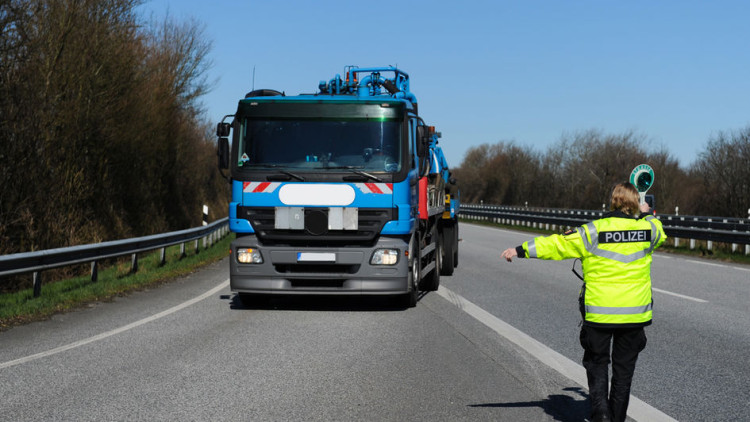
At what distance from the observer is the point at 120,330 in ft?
27.8

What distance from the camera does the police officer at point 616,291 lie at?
453cm

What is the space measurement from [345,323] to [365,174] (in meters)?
1.87

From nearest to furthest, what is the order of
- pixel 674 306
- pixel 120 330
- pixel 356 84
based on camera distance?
pixel 120 330 → pixel 674 306 → pixel 356 84

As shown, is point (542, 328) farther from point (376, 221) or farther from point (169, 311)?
point (169, 311)

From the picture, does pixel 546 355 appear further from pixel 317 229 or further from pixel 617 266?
pixel 317 229

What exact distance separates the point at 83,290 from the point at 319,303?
12.3ft

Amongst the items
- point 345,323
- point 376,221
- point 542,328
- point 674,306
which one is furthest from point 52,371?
point 674,306

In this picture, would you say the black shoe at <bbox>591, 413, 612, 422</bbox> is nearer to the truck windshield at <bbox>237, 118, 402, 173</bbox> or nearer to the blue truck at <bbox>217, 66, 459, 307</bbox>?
the blue truck at <bbox>217, 66, 459, 307</bbox>

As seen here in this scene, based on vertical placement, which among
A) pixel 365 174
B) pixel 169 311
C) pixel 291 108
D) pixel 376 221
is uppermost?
pixel 291 108

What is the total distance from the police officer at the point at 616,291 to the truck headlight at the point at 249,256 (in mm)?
5696

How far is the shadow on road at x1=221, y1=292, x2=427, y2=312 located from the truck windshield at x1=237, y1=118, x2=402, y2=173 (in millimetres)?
2053

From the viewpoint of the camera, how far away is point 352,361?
680 cm

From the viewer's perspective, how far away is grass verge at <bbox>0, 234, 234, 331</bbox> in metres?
9.81

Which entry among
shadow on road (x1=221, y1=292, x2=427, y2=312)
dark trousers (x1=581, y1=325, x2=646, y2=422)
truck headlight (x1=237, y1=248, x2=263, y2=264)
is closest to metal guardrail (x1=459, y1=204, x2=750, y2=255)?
A: shadow on road (x1=221, y1=292, x2=427, y2=312)
